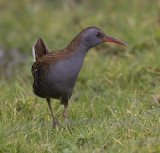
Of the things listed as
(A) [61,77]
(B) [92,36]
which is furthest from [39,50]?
(A) [61,77]

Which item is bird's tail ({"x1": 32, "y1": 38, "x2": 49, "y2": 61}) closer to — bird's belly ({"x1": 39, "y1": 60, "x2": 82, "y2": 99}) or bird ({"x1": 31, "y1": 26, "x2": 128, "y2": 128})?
bird ({"x1": 31, "y1": 26, "x2": 128, "y2": 128})

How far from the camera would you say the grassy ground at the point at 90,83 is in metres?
4.13

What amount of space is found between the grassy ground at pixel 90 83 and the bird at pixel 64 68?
276mm

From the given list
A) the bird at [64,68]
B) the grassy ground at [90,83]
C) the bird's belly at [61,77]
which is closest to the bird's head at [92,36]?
the bird at [64,68]

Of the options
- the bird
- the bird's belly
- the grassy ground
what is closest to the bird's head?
the bird

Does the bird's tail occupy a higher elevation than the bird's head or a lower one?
lower

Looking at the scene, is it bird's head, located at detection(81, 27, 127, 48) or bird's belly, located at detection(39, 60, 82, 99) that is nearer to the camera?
bird's belly, located at detection(39, 60, 82, 99)

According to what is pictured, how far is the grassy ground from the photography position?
4.13 metres

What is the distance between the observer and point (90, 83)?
19.9 feet

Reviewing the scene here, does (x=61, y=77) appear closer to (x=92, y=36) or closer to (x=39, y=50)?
(x=92, y=36)

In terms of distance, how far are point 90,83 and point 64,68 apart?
1.50 metres

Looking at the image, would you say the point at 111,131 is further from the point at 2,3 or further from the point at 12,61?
the point at 2,3

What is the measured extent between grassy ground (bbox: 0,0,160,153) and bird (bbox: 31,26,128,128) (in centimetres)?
28

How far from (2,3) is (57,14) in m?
1.54
